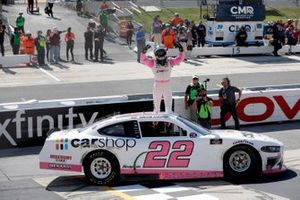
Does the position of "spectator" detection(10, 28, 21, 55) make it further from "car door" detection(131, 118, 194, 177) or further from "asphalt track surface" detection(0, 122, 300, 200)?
"car door" detection(131, 118, 194, 177)

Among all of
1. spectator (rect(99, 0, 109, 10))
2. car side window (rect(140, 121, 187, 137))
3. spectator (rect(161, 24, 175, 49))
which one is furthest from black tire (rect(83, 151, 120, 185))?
spectator (rect(99, 0, 109, 10))

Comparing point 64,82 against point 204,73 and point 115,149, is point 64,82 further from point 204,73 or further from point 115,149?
point 115,149

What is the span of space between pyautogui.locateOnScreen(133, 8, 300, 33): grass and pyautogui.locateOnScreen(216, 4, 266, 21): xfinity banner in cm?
585

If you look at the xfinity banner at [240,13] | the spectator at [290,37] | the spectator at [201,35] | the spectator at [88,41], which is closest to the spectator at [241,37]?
the xfinity banner at [240,13]

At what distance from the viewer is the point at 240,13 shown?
111ft

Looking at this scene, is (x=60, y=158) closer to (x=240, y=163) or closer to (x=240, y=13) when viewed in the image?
(x=240, y=163)

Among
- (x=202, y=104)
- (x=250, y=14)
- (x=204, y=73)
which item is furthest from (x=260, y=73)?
(x=202, y=104)

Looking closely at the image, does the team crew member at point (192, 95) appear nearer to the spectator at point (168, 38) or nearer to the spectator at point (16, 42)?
the spectator at point (168, 38)

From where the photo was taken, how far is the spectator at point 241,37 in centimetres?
3281

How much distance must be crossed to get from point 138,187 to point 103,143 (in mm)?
1055

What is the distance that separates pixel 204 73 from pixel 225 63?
3.29 metres

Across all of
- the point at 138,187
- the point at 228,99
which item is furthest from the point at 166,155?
the point at 228,99

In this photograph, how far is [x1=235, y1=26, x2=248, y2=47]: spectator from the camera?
32812 mm

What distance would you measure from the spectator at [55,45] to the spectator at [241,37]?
9.02 m
